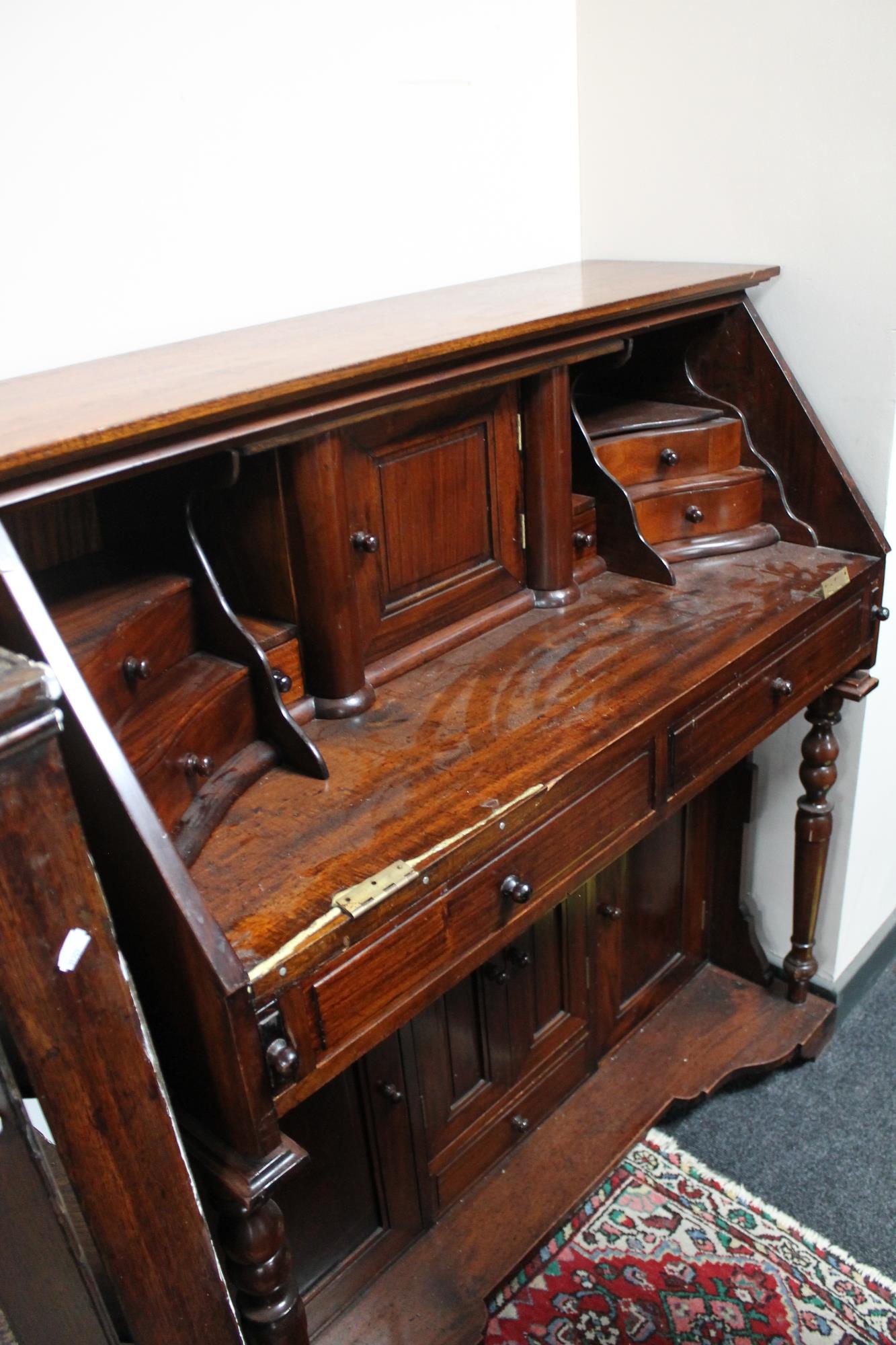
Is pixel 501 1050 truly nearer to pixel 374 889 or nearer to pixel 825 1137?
pixel 825 1137

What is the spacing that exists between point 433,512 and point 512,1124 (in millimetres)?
1174

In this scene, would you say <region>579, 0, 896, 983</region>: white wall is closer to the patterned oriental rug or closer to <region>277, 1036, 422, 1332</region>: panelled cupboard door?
the patterned oriental rug

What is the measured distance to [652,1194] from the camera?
2068 millimetres

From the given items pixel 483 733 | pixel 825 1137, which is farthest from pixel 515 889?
pixel 825 1137

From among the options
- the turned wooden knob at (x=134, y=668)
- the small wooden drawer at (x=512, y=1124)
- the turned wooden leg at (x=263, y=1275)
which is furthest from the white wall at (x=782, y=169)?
the turned wooden leg at (x=263, y=1275)

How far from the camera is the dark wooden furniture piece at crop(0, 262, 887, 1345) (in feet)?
3.50

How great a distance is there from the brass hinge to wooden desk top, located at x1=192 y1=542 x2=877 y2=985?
0.4 inches

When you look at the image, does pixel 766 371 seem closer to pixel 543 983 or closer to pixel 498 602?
pixel 498 602

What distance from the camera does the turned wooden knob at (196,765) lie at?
Result: 1193 mm

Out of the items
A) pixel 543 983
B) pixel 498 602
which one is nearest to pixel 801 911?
pixel 543 983

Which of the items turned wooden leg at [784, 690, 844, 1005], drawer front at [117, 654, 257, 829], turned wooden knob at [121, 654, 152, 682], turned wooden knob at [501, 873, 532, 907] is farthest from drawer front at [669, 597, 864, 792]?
turned wooden knob at [121, 654, 152, 682]

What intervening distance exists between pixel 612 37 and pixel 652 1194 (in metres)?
2.17

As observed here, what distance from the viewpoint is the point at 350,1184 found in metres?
1.70

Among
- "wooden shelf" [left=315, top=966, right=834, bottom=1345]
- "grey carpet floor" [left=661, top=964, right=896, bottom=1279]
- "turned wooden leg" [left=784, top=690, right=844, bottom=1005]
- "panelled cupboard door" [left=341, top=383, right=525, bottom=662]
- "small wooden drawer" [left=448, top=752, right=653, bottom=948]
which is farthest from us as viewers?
"turned wooden leg" [left=784, top=690, right=844, bottom=1005]
